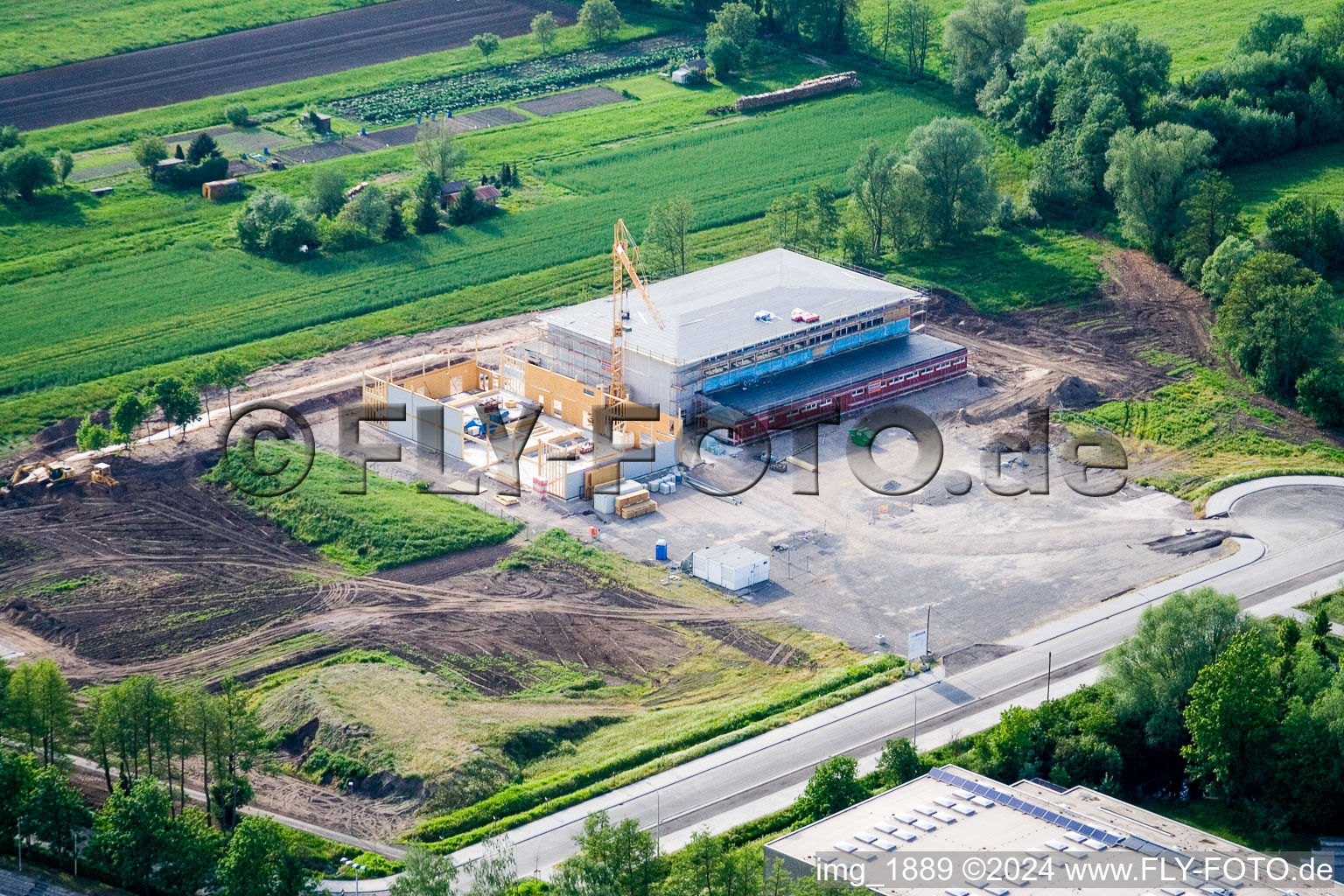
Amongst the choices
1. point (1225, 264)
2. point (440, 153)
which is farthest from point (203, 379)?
point (1225, 264)

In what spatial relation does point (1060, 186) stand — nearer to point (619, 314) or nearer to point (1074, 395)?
point (1074, 395)

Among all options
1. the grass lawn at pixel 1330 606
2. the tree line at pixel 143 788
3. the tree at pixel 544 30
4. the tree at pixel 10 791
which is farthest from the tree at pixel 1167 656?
the tree at pixel 544 30

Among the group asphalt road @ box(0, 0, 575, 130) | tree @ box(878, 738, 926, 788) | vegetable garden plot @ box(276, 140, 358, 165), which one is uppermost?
asphalt road @ box(0, 0, 575, 130)

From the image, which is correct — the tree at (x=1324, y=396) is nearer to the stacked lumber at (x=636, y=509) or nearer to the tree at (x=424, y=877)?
the stacked lumber at (x=636, y=509)

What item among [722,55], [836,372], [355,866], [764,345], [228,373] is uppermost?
[722,55]

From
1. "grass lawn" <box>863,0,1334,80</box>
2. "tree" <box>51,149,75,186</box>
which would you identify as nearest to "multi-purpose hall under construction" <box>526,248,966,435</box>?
"tree" <box>51,149,75,186</box>

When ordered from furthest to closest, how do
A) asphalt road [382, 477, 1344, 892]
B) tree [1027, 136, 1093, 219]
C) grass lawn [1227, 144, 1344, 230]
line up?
tree [1027, 136, 1093, 219]
grass lawn [1227, 144, 1344, 230]
asphalt road [382, 477, 1344, 892]

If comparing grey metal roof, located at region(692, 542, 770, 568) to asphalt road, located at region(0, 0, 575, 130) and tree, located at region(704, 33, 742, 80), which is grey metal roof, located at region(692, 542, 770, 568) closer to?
tree, located at region(704, 33, 742, 80)

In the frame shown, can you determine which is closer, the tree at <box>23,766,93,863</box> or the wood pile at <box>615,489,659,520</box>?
the tree at <box>23,766,93,863</box>
